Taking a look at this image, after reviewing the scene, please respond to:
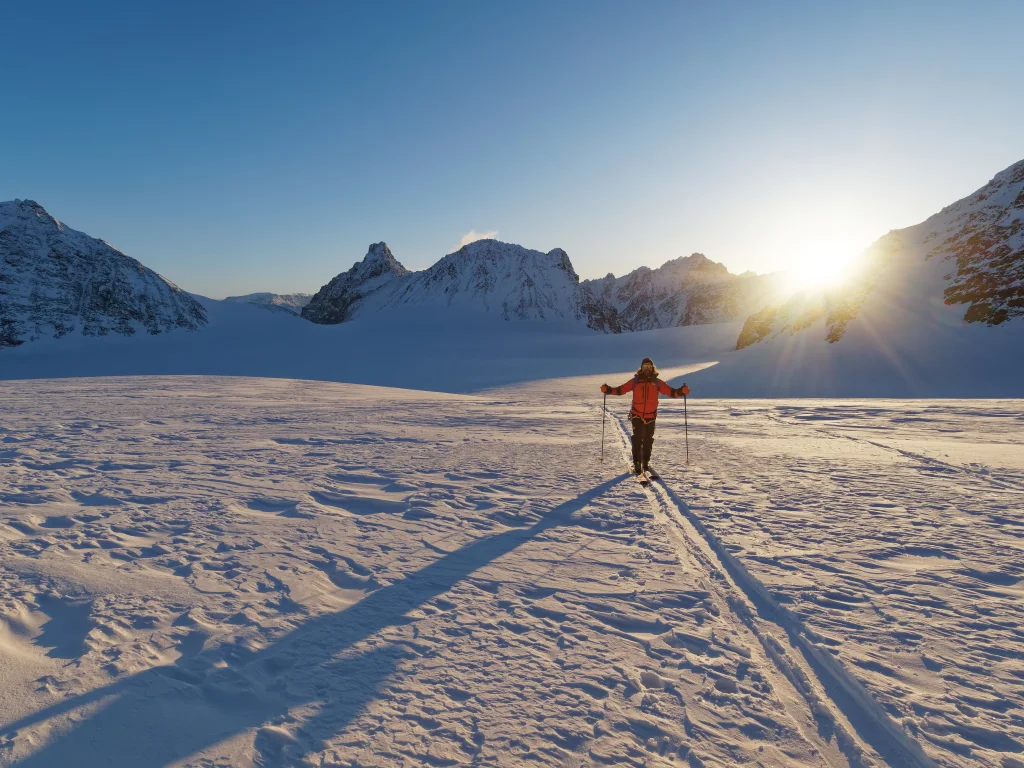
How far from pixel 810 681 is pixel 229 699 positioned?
3759mm

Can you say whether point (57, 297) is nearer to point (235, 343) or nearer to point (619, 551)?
point (235, 343)

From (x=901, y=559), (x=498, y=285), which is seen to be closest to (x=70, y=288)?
(x=498, y=285)

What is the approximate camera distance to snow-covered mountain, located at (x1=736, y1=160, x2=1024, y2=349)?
3138cm

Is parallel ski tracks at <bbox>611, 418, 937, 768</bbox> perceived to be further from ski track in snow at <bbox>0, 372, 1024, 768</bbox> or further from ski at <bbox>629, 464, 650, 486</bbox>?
ski at <bbox>629, 464, 650, 486</bbox>

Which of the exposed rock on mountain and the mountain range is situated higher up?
the exposed rock on mountain

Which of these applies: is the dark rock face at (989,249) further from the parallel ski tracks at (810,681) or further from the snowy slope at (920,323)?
the parallel ski tracks at (810,681)

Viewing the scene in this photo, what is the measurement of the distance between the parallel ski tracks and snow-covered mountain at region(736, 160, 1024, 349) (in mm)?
35983

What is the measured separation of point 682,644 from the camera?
3658 millimetres

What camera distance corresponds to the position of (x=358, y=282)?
174875 mm

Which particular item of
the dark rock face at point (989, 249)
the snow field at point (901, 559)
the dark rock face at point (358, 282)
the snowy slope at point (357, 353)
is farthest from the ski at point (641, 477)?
the dark rock face at point (358, 282)

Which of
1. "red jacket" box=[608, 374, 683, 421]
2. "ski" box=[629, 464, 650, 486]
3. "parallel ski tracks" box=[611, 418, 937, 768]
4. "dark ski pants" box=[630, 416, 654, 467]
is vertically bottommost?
"parallel ski tracks" box=[611, 418, 937, 768]

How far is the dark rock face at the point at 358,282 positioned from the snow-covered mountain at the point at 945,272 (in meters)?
145

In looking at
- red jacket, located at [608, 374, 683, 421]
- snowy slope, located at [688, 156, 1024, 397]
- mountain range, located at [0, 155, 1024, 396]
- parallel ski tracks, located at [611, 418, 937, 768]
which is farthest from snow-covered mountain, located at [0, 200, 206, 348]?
parallel ski tracks, located at [611, 418, 937, 768]

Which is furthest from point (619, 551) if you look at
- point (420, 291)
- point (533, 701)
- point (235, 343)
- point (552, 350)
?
point (420, 291)
